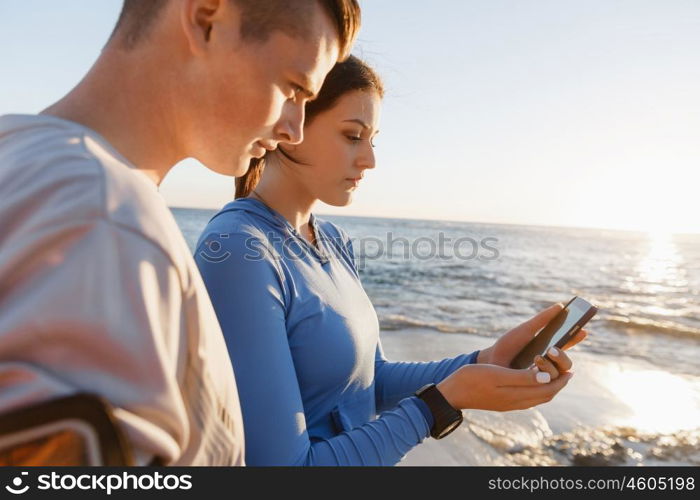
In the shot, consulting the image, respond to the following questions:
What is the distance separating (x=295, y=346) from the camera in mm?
1843

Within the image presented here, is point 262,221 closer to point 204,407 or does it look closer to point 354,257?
point 354,257

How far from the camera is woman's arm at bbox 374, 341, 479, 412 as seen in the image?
2.44m

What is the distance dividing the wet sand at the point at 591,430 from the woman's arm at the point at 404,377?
196cm

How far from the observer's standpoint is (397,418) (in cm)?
184

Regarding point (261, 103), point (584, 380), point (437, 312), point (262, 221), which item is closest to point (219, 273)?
point (262, 221)

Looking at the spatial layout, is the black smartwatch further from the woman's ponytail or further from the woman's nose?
the woman's ponytail

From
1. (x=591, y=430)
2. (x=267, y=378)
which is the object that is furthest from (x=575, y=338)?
(x=591, y=430)

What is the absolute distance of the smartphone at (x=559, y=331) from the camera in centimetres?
224

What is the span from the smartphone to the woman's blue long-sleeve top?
2.35 ft

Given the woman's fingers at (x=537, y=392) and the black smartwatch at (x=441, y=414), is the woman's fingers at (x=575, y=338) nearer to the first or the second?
the woman's fingers at (x=537, y=392)

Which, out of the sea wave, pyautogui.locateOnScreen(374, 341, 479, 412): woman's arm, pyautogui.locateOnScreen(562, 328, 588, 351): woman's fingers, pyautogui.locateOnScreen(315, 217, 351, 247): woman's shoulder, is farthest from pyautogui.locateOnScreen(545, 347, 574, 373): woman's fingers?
the sea wave

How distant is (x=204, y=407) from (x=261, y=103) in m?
0.74

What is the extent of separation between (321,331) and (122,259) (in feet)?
4.15

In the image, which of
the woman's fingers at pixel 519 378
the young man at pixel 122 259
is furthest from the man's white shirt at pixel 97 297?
the woman's fingers at pixel 519 378
